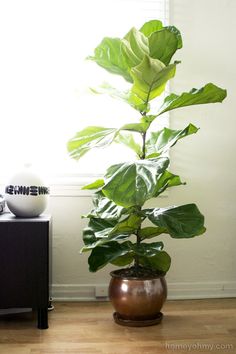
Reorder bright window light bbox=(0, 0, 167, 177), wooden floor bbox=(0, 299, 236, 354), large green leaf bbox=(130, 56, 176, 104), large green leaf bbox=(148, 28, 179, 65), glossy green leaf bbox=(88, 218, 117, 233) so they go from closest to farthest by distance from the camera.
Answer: wooden floor bbox=(0, 299, 236, 354)
large green leaf bbox=(130, 56, 176, 104)
large green leaf bbox=(148, 28, 179, 65)
glossy green leaf bbox=(88, 218, 117, 233)
bright window light bbox=(0, 0, 167, 177)

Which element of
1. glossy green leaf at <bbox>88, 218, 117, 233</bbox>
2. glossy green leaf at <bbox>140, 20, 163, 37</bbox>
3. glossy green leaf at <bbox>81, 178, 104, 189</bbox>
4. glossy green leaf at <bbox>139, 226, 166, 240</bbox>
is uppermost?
glossy green leaf at <bbox>140, 20, 163, 37</bbox>

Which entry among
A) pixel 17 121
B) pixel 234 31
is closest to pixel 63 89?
pixel 17 121

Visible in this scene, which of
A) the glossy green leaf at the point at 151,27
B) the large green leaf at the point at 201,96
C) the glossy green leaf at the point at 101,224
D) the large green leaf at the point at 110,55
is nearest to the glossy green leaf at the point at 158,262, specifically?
the glossy green leaf at the point at 101,224

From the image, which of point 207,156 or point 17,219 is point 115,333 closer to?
point 17,219

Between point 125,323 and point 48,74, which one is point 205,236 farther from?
point 48,74

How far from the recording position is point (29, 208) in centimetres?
277

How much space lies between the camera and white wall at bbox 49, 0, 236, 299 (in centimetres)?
338

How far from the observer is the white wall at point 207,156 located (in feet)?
11.1

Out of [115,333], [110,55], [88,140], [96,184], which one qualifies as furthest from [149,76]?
[115,333]

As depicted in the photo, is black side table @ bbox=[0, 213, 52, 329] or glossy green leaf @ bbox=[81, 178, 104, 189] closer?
black side table @ bbox=[0, 213, 52, 329]

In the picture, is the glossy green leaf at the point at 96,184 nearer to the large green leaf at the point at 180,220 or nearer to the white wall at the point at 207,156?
the large green leaf at the point at 180,220

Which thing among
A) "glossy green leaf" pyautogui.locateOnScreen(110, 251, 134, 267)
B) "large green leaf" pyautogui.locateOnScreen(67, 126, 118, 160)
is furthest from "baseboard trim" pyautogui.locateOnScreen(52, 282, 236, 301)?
"large green leaf" pyautogui.locateOnScreen(67, 126, 118, 160)

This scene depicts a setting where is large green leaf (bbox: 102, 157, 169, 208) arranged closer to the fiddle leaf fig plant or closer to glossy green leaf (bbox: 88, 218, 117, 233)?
the fiddle leaf fig plant

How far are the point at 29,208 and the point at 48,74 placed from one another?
0.95m
